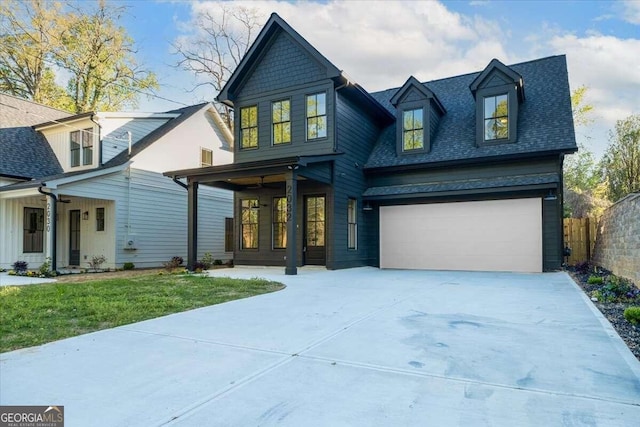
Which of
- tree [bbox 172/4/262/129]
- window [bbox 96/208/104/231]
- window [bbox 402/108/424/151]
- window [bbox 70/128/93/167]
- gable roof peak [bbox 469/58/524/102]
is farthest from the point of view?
tree [bbox 172/4/262/129]

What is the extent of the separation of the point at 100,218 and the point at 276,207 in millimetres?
5976

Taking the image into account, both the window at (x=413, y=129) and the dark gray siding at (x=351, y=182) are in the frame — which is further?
the window at (x=413, y=129)

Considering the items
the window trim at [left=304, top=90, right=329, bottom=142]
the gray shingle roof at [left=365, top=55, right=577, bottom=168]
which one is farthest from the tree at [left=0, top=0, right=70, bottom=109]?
the gray shingle roof at [left=365, top=55, right=577, bottom=168]

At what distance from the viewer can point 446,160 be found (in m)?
12.2

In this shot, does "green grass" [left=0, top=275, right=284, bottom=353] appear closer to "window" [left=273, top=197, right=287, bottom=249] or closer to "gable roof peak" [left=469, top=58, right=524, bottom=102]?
"window" [left=273, top=197, right=287, bottom=249]

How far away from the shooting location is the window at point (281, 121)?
12664 mm

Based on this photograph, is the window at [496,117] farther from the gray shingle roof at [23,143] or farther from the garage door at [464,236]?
the gray shingle roof at [23,143]

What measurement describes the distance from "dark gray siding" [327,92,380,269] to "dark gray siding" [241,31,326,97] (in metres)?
1.26

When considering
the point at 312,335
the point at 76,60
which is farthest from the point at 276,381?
the point at 76,60

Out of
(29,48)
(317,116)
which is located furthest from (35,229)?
(29,48)

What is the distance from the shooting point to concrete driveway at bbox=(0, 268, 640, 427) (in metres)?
2.44

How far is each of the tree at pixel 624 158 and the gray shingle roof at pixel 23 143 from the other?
23.1 m

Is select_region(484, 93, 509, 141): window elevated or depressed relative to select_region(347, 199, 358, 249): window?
elevated

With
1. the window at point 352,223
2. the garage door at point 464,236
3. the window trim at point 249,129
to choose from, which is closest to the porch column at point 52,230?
the window trim at point 249,129
